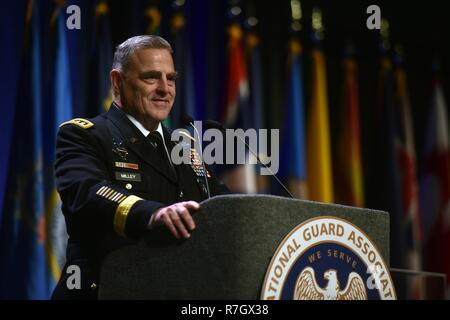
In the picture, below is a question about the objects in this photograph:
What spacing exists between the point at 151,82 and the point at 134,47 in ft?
0.46

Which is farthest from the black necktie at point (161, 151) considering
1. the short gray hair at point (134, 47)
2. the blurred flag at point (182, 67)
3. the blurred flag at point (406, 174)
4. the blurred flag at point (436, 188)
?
the blurred flag at point (436, 188)

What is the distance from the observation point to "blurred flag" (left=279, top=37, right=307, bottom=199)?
5176 millimetres

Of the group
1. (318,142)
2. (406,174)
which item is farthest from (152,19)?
(406,174)

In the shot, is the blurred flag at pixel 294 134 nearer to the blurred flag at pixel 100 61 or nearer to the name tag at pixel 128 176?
the blurred flag at pixel 100 61

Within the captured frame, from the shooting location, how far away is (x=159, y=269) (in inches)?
70.2

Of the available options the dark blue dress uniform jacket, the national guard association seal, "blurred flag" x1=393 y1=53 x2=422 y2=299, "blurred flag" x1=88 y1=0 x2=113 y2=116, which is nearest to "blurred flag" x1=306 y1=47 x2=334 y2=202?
"blurred flag" x1=393 y1=53 x2=422 y2=299

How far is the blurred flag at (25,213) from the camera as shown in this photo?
3.63m

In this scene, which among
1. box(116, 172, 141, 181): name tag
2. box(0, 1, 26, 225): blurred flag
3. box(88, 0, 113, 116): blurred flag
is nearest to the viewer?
box(116, 172, 141, 181): name tag

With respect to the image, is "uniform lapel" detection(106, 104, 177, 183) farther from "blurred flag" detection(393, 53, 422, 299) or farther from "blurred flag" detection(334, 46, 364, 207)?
"blurred flag" detection(393, 53, 422, 299)

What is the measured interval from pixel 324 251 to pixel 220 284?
320 mm

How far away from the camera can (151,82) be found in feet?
7.88

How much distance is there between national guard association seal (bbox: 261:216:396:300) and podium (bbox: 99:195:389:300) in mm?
24

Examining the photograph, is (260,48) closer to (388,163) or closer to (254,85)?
(254,85)
